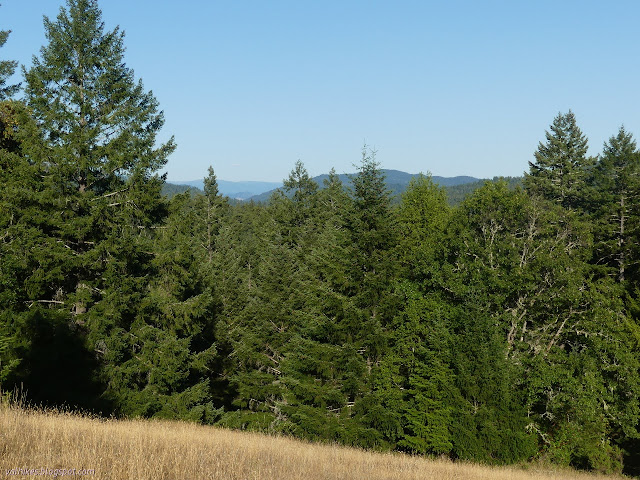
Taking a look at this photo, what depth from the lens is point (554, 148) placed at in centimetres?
5109

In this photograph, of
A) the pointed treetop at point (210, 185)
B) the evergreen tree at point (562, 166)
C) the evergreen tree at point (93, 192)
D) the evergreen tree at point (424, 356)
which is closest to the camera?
the evergreen tree at point (93, 192)

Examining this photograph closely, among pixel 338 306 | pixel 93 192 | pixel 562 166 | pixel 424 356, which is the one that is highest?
pixel 562 166

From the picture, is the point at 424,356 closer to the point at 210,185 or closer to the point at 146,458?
the point at 146,458

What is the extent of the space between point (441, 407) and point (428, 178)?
19.1 metres

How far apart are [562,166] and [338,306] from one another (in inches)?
1345

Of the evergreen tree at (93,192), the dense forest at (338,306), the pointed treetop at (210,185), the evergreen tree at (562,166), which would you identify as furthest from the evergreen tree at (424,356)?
the pointed treetop at (210,185)

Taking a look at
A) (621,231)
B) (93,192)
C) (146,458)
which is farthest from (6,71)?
(621,231)

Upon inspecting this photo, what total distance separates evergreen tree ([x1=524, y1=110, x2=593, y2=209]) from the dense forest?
→ 1729cm

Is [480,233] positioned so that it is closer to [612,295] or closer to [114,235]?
[612,295]

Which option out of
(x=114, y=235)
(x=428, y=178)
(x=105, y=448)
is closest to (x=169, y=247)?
(x=114, y=235)

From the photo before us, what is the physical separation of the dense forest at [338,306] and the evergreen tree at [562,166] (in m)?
17.3

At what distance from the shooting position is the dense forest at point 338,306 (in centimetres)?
1925

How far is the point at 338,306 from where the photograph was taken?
23.7m

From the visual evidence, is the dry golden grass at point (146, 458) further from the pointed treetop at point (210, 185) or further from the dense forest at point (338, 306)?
the pointed treetop at point (210, 185)
